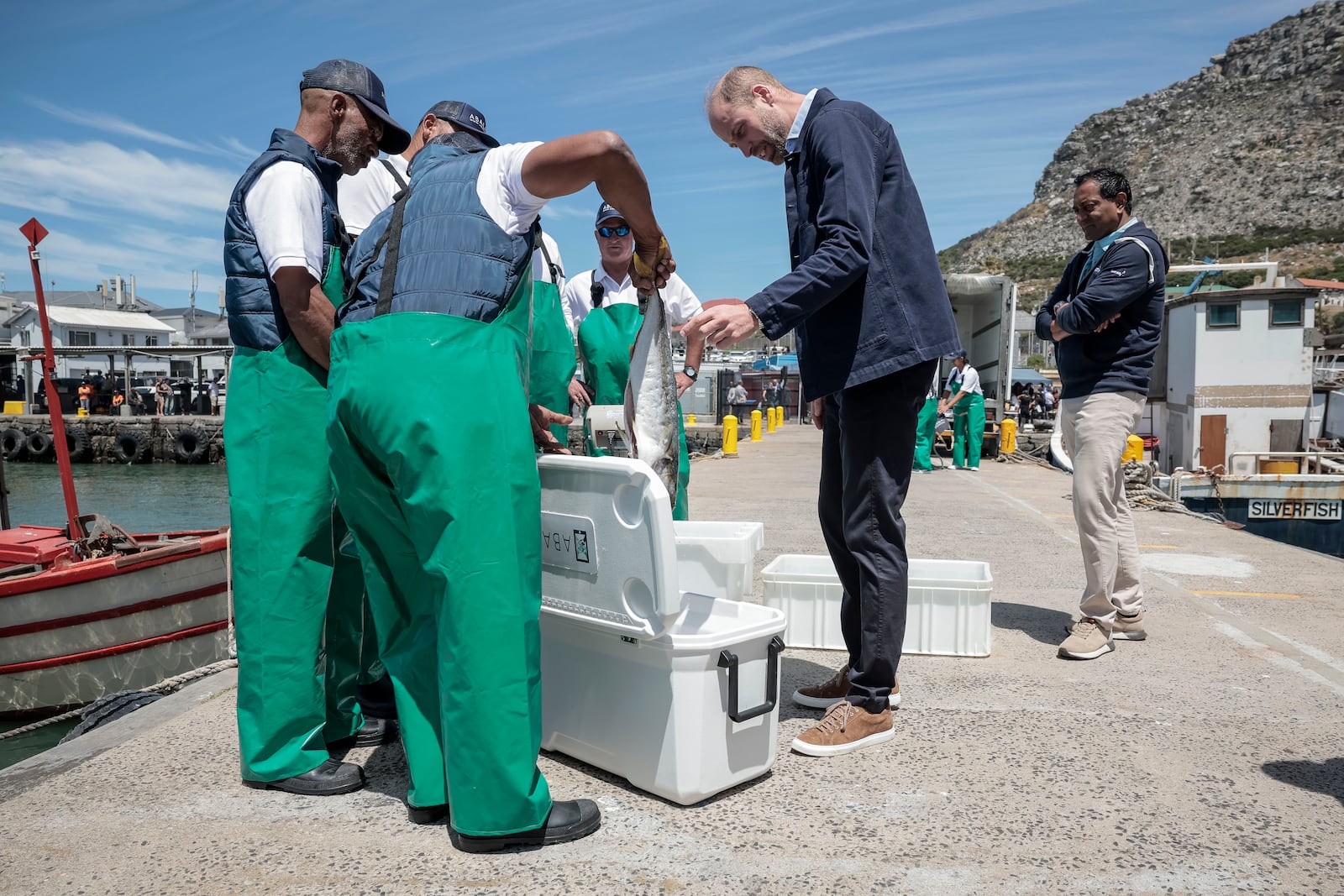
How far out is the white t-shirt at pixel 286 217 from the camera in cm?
242

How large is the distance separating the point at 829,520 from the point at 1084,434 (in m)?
1.68

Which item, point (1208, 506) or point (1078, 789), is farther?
point (1208, 506)

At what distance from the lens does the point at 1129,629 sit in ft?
14.0

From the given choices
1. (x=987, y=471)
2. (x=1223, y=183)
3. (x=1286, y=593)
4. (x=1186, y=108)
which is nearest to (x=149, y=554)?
(x=1286, y=593)

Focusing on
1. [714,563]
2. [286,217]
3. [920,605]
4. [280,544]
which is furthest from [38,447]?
[920,605]

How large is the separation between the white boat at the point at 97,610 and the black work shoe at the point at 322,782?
15.4 feet

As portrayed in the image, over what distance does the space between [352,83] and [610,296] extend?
221cm

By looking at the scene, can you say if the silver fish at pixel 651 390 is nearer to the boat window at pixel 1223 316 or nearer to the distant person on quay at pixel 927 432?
the distant person on quay at pixel 927 432

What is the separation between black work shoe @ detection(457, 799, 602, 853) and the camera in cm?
219

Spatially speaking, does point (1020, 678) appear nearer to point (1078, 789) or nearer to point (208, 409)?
point (1078, 789)

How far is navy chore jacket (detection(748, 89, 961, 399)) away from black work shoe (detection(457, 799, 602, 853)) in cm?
140

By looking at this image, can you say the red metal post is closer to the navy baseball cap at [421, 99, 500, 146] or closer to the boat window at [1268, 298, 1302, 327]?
the navy baseball cap at [421, 99, 500, 146]

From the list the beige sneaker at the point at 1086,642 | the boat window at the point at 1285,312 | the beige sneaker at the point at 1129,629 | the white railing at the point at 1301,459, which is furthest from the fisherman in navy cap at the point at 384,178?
the boat window at the point at 1285,312

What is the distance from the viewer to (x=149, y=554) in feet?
21.8
